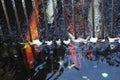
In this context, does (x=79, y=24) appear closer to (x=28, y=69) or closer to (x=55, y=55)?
(x=55, y=55)

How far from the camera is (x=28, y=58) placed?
18.4ft

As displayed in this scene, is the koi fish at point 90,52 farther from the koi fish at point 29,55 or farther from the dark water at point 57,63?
the koi fish at point 29,55

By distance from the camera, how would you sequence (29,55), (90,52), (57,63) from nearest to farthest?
(57,63)
(90,52)
(29,55)

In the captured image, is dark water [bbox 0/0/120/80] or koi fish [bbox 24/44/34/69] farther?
koi fish [bbox 24/44/34/69]

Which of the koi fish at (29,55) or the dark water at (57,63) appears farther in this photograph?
the koi fish at (29,55)

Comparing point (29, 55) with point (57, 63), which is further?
point (29, 55)

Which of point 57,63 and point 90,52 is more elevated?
point 90,52

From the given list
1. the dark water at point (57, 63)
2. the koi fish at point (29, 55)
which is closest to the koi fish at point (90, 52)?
the dark water at point (57, 63)

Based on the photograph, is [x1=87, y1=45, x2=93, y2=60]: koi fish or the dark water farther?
[x1=87, y1=45, x2=93, y2=60]: koi fish

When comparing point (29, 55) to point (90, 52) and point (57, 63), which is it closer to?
point (57, 63)

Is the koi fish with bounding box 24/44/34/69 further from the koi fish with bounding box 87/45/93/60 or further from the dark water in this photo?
the koi fish with bounding box 87/45/93/60

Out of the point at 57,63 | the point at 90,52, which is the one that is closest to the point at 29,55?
the point at 57,63

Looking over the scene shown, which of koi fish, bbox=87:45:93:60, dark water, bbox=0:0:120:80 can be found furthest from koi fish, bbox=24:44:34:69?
koi fish, bbox=87:45:93:60

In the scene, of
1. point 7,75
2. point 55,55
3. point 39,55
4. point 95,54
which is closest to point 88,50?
point 95,54
